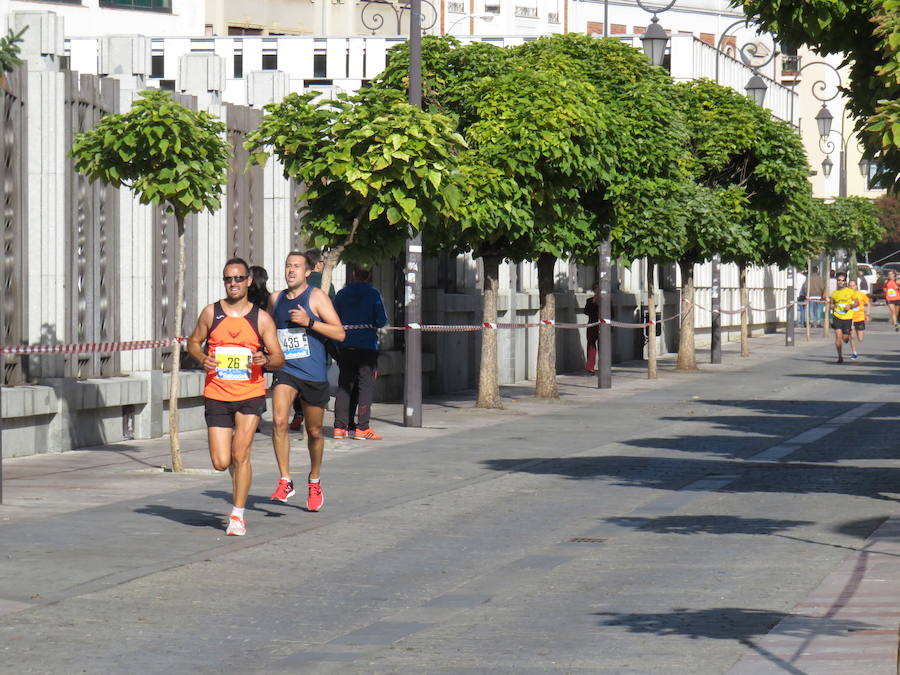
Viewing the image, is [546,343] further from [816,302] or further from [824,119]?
[816,302]

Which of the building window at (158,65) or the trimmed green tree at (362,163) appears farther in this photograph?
the building window at (158,65)

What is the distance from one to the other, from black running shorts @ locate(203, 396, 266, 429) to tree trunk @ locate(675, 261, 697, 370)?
22.8 m

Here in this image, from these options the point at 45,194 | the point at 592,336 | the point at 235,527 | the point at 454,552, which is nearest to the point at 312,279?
the point at 45,194

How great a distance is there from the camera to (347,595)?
9.02 meters

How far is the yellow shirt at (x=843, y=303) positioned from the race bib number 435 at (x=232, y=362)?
86.0ft

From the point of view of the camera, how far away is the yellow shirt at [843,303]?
3578 centimetres

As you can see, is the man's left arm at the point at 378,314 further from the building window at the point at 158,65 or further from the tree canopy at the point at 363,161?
the building window at the point at 158,65

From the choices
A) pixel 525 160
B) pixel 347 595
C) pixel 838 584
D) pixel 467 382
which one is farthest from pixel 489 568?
pixel 467 382

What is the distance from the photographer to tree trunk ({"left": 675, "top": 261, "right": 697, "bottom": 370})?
3338cm

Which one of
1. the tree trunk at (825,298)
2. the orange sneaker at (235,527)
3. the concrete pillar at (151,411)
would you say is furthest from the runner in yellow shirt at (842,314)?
the orange sneaker at (235,527)

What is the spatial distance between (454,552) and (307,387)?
2.15m

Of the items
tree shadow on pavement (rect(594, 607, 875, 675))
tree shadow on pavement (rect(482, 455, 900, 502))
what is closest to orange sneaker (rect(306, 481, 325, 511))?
tree shadow on pavement (rect(482, 455, 900, 502))

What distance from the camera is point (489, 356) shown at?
2309 cm

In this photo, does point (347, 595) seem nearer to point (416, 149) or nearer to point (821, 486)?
point (821, 486)
